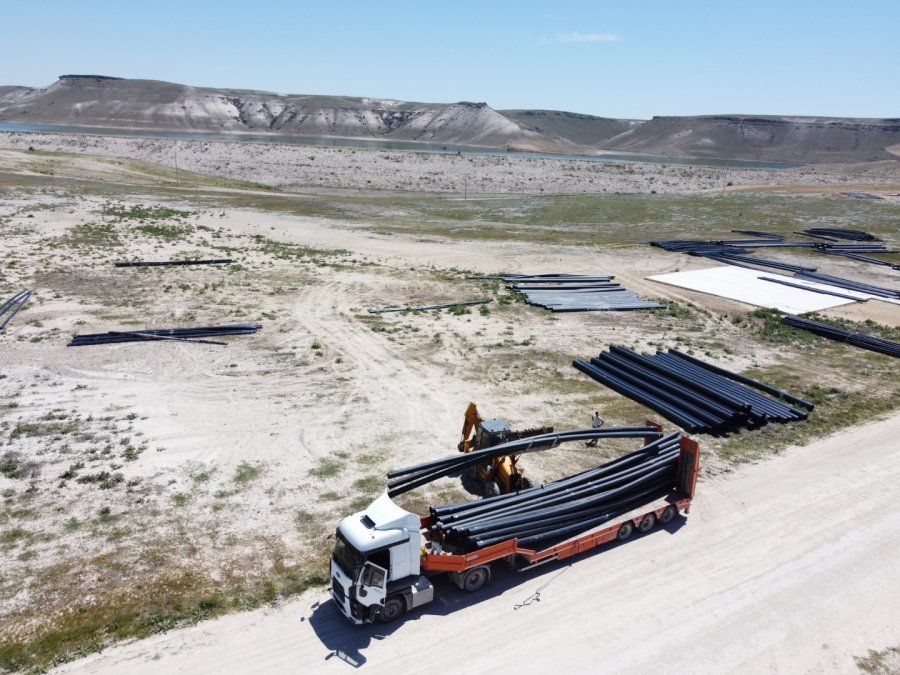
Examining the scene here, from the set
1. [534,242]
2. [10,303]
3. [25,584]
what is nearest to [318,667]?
[25,584]

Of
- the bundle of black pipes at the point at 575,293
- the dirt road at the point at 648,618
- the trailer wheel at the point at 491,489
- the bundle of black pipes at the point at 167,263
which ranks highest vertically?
the bundle of black pipes at the point at 167,263

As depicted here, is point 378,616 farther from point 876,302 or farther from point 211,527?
point 876,302

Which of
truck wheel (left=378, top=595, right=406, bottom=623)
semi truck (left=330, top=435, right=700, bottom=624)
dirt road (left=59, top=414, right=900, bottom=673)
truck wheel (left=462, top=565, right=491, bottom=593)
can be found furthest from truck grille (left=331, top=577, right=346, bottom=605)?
truck wheel (left=462, top=565, right=491, bottom=593)

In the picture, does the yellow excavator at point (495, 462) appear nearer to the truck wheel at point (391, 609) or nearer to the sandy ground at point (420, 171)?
the truck wheel at point (391, 609)

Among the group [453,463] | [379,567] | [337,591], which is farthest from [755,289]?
[337,591]

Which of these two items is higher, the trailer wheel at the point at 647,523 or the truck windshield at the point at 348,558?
the truck windshield at the point at 348,558

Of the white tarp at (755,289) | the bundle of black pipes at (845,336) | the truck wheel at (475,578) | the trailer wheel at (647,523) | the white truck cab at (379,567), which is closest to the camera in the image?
the white truck cab at (379,567)

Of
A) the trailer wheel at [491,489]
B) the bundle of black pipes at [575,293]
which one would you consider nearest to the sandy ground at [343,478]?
the bundle of black pipes at [575,293]
